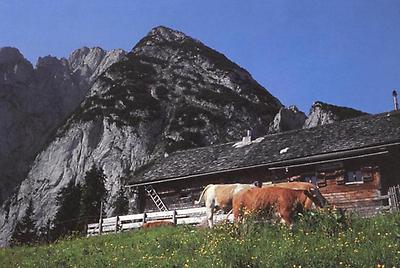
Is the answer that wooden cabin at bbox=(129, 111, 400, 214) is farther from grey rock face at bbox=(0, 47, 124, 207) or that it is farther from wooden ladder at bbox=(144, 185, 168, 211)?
grey rock face at bbox=(0, 47, 124, 207)

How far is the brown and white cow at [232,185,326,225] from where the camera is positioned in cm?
1572

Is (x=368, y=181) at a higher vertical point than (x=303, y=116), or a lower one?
lower

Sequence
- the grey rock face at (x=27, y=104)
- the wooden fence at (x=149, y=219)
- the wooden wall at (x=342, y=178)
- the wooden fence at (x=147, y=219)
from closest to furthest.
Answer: the wooden fence at (x=149, y=219)
the wooden fence at (x=147, y=219)
the wooden wall at (x=342, y=178)
the grey rock face at (x=27, y=104)

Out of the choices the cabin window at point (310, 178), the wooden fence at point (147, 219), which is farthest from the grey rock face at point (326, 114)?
the wooden fence at point (147, 219)

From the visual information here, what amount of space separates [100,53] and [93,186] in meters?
98.4

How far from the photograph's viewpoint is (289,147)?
34250mm

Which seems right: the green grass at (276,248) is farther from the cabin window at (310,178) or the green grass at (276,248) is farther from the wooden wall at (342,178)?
the cabin window at (310,178)

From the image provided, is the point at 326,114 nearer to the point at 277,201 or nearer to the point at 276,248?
the point at 277,201

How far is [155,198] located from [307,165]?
1244 centimetres

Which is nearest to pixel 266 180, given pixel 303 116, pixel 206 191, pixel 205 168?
pixel 205 168

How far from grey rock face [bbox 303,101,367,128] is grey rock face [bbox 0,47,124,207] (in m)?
49.9

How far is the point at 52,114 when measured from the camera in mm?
108750

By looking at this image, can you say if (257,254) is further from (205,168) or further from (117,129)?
(117,129)

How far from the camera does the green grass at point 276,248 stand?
391 inches
